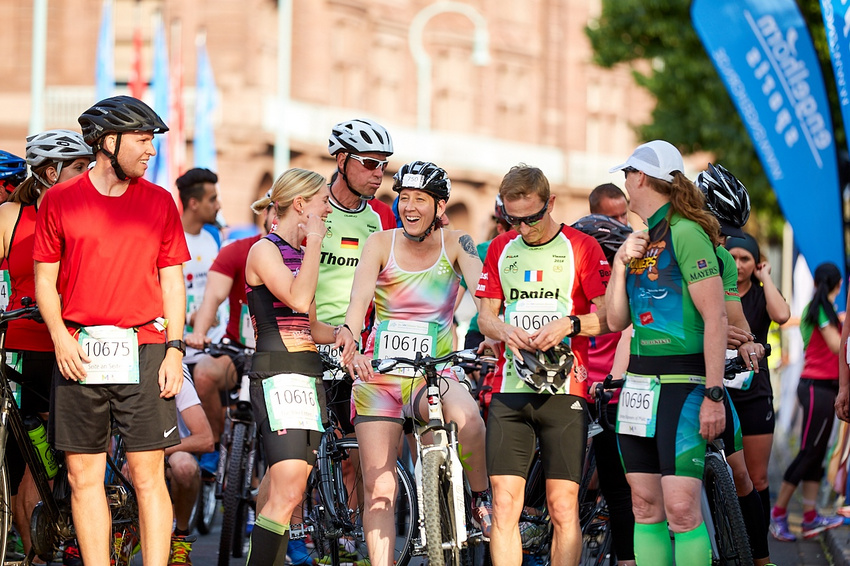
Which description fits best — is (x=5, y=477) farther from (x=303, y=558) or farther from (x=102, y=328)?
(x=303, y=558)

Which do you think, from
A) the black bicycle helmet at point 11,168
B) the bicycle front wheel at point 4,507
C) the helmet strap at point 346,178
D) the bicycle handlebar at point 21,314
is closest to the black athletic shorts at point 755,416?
the helmet strap at point 346,178

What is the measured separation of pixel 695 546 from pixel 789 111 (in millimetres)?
7348

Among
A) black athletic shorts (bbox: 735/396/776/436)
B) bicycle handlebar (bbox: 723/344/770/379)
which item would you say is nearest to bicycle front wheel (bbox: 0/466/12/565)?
bicycle handlebar (bbox: 723/344/770/379)

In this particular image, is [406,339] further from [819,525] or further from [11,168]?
[819,525]

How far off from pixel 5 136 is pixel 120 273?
3014 centimetres

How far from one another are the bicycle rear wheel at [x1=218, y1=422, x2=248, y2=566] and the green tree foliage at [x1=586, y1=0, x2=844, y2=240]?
18.8 metres

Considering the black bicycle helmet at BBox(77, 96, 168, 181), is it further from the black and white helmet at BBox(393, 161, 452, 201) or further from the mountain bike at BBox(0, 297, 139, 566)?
the black and white helmet at BBox(393, 161, 452, 201)

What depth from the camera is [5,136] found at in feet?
117

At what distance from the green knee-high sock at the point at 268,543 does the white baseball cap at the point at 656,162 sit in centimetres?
240

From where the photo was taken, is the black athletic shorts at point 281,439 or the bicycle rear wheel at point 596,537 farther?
the bicycle rear wheel at point 596,537

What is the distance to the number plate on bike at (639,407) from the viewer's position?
660cm

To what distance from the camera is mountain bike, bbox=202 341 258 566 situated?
29.7 feet

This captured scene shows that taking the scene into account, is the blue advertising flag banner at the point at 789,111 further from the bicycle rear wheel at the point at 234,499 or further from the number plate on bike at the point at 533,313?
the number plate on bike at the point at 533,313

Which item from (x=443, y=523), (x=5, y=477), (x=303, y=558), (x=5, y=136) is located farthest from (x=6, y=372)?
(x=5, y=136)
